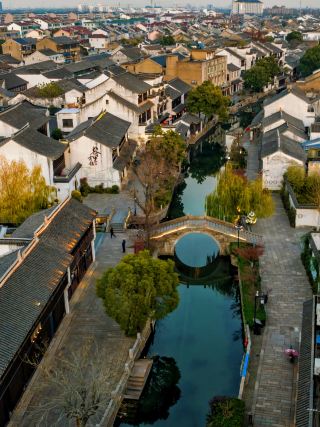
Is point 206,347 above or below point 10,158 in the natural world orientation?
below

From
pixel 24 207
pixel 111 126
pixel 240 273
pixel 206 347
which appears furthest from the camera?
pixel 111 126

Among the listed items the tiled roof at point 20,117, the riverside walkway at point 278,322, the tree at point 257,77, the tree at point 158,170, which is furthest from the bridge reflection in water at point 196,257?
the tree at point 257,77

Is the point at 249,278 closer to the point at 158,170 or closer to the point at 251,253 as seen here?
the point at 251,253

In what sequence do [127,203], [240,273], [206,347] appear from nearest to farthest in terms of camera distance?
[206,347], [240,273], [127,203]

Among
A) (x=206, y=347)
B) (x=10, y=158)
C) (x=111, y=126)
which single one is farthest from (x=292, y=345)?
(x=111, y=126)

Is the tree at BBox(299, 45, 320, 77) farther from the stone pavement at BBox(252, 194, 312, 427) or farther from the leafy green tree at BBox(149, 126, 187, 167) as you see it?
the stone pavement at BBox(252, 194, 312, 427)

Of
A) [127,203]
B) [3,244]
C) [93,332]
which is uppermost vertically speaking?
[3,244]

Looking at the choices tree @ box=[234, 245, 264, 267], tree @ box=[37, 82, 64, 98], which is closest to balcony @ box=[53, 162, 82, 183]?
tree @ box=[234, 245, 264, 267]

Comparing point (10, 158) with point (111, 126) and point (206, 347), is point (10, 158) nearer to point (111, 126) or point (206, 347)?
point (111, 126)

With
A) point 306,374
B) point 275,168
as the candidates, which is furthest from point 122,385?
point 275,168
